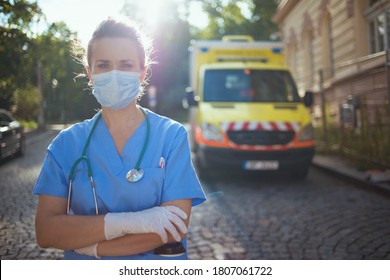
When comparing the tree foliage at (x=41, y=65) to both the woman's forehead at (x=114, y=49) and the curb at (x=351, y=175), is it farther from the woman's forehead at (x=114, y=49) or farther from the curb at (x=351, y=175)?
the curb at (x=351, y=175)

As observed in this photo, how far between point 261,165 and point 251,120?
67cm

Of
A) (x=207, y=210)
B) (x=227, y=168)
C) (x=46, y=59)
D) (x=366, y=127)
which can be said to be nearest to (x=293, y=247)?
(x=207, y=210)

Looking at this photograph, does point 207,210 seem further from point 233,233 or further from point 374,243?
point 374,243

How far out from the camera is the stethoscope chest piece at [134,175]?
144 cm

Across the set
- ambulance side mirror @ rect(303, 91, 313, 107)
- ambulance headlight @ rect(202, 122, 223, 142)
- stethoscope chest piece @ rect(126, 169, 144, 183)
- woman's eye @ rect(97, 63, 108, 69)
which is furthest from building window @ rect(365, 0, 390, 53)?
stethoscope chest piece @ rect(126, 169, 144, 183)

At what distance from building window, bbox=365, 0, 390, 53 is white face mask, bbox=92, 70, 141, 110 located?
8.86 ft

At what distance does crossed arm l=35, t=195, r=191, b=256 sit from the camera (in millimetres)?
1393

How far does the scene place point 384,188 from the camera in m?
5.04

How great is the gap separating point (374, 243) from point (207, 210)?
1955 mm

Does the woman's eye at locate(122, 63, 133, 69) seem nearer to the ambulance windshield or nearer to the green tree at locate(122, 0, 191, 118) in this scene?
the green tree at locate(122, 0, 191, 118)

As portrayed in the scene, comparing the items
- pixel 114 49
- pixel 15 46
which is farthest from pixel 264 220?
pixel 114 49

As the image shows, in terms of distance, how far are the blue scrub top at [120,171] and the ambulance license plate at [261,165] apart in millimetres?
4512

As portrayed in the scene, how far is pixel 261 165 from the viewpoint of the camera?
603 cm

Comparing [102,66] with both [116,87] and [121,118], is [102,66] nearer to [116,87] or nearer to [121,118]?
[116,87]
